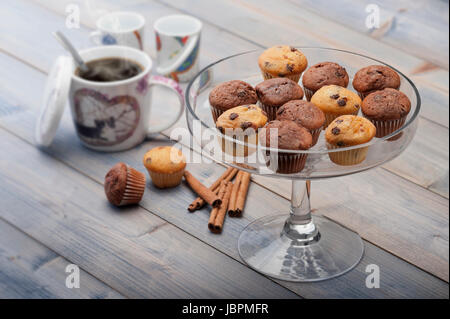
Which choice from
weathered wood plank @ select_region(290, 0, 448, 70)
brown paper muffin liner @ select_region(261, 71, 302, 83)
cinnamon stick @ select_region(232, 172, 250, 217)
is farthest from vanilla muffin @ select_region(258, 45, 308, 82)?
weathered wood plank @ select_region(290, 0, 448, 70)

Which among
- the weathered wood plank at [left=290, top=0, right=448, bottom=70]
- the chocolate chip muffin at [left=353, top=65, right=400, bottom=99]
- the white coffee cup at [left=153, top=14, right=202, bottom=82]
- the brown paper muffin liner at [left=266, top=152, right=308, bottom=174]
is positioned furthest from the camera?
the weathered wood plank at [left=290, top=0, right=448, bottom=70]

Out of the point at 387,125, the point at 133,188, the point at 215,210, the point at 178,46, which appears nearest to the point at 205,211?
the point at 215,210

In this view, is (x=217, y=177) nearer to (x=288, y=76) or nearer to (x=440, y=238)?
(x=288, y=76)

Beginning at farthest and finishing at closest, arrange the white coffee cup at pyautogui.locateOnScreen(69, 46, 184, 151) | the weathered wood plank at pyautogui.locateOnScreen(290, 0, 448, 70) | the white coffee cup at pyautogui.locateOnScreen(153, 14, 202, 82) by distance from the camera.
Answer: the weathered wood plank at pyautogui.locateOnScreen(290, 0, 448, 70) → the white coffee cup at pyautogui.locateOnScreen(153, 14, 202, 82) → the white coffee cup at pyautogui.locateOnScreen(69, 46, 184, 151)

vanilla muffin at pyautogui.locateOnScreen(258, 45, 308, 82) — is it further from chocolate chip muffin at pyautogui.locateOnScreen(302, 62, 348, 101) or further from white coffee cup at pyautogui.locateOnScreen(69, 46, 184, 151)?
white coffee cup at pyautogui.locateOnScreen(69, 46, 184, 151)

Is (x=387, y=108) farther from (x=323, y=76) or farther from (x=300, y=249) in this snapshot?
(x=300, y=249)
